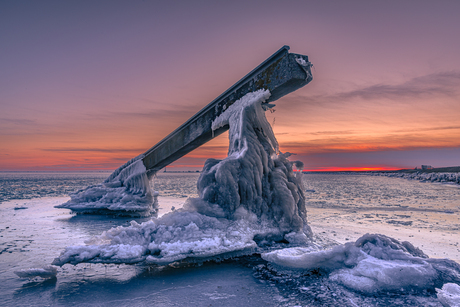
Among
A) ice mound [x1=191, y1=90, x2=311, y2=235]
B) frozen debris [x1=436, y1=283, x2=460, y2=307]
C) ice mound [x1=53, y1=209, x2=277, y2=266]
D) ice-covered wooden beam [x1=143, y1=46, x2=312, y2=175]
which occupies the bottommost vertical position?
frozen debris [x1=436, y1=283, x2=460, y2=307]

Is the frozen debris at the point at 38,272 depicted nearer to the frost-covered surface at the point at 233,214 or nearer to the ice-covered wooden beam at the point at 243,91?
the frost-covered surface at the point at 233,214

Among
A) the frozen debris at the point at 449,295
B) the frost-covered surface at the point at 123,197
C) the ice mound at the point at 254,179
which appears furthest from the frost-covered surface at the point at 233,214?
the frost-covered surface at the point at 123,197

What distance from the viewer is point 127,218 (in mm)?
9547

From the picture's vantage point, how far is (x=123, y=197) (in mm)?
9828

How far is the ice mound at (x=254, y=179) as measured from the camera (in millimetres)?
4941

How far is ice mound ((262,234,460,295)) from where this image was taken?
3.14 meters

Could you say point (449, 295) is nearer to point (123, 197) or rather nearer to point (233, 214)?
point (233, 214)

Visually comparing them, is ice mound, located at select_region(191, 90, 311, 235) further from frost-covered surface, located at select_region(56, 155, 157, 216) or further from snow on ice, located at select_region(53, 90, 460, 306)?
frost-covered surface, located at select_region(56, 155, 157, 216)

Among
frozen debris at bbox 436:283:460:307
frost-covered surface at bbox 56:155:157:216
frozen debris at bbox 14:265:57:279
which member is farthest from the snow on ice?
frost-covered surface at bbox 56:155:157:216

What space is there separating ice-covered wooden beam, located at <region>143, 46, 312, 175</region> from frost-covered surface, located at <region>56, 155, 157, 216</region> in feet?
5.80

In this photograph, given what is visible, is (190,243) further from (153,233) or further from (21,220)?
(21,220)

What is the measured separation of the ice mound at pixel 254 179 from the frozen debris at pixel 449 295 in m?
2.47

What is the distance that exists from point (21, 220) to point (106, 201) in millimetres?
2619

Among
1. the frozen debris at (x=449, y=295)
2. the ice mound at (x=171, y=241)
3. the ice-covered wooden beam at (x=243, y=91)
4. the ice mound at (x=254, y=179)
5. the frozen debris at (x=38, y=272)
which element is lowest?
the frozen debris at (x=38, y=272)
